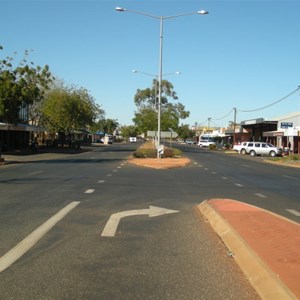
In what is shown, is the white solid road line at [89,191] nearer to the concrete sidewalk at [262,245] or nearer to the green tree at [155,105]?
the concrete sidewalk at [262,245]

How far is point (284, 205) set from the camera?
12.9 metres

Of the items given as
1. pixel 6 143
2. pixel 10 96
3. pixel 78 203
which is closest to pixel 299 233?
pixel 78 203

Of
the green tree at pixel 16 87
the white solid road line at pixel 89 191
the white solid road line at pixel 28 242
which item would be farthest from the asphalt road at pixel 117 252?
the green tree at pixel 16 87

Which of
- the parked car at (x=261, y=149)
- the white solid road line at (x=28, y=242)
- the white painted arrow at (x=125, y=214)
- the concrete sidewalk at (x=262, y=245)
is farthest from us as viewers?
the parked car at (x=261, y=149)

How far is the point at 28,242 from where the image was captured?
773cm

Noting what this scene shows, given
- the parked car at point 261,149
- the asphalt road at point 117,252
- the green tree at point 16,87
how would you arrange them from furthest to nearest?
the parked car at point 261,149, the green tree at point 16,87, the asphalt road at point 117,252

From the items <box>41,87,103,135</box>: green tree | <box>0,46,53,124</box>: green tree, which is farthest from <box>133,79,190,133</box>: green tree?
<box>0,46,53,124</box>: green tree

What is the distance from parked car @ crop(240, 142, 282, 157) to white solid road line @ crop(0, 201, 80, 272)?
49.7m

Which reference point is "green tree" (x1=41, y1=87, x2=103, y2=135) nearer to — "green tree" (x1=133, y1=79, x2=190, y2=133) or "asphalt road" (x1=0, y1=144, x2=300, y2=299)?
"green tree" (x1=133, y1=79, x2=190, y2=133)

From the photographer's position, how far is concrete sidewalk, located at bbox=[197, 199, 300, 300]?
539 centimetres

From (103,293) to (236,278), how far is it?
1676mm

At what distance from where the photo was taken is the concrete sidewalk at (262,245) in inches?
212

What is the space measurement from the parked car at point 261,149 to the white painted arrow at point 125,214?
157 ft

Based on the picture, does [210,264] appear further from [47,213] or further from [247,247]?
[47,213]
